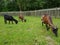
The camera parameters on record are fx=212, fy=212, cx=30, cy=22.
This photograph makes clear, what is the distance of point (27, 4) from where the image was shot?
37.4m

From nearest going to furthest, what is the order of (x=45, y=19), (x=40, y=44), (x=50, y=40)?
1. (x=40, y=44)
2. (x=50, y=40)
3. (x=45, y=19)

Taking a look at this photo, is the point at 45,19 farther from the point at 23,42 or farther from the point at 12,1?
the point at 12,1

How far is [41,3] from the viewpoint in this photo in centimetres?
3606

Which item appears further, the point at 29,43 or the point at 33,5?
the point at 33,5

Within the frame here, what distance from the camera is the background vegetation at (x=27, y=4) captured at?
120ft

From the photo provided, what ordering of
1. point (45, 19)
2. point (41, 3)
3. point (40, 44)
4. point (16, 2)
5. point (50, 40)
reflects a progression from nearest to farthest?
point (40, 44), point (50, 40), point (45, 19), point (41, 3), point (16, 2)

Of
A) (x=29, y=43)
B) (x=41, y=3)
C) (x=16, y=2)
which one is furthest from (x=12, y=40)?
(x=16, y=2)

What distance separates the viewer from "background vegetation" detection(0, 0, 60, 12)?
36.7m

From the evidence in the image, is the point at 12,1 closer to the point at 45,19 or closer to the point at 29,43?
the point at 45,19

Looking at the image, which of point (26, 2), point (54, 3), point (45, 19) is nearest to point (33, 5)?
point (26, 2)

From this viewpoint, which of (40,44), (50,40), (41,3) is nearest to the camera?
(40,44)

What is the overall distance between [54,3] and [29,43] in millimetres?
27724

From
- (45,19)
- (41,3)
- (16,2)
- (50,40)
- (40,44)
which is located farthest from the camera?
(16,2)

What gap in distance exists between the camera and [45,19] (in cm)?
1372
